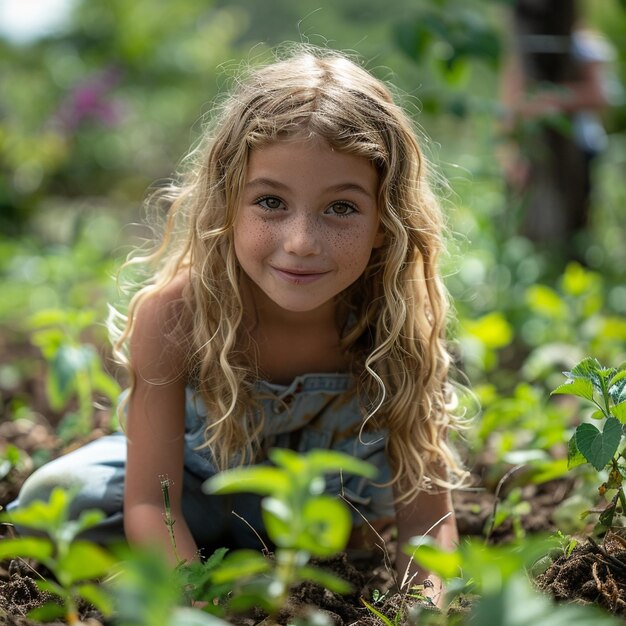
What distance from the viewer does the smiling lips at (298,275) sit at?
1.67 metres

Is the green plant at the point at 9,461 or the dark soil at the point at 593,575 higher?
the dark soil at the point at 593,575

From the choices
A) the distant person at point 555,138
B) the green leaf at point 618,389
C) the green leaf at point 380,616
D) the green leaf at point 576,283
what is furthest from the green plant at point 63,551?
the distant person at point 555,138

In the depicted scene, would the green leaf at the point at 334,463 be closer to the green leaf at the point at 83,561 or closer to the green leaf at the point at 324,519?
the green leaf at the point at 324,519

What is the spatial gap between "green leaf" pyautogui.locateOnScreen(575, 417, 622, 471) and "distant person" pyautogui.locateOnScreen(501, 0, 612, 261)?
257 centimetres

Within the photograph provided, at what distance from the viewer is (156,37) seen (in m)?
10.0

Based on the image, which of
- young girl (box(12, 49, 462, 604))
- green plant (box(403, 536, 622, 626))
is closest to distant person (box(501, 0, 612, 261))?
young girl (box(12, 49, 462, 604))

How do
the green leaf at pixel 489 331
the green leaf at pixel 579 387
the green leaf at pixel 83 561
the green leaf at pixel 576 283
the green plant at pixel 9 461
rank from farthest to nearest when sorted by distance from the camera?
the green leaf at pixel 576 283 < the green leaf at pixel 489 331 < the green plant at pixel 9 461 < the green leaf at pixel 579 387 < the green leaf at pixel 83 561

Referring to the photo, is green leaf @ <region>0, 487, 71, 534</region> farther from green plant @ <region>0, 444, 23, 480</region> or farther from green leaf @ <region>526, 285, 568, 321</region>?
green leaf @ <region>526, 285, 568, 321</region>

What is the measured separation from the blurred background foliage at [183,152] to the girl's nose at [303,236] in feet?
1.58

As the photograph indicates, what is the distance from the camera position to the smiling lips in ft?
5.47

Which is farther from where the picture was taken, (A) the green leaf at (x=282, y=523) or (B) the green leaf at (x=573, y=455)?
(B) the green leaf at (x=573, y=455)

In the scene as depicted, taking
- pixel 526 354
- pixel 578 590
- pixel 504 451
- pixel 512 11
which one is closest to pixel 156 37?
pixel 512 11

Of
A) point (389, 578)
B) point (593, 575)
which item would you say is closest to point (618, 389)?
point (593, 575)

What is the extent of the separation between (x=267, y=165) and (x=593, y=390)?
0.69 meters
